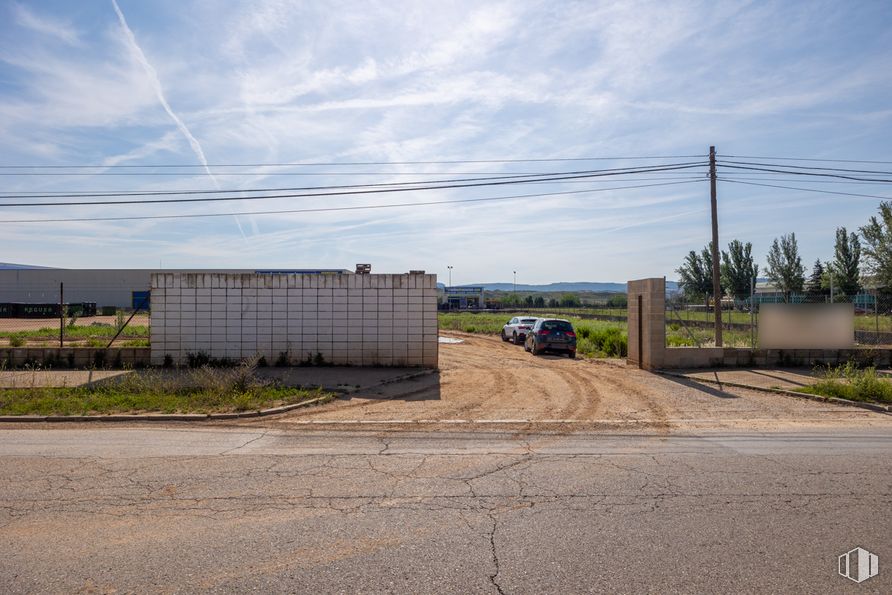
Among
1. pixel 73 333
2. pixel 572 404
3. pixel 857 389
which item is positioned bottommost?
pixel 572 404

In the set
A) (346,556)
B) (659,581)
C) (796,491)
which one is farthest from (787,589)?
(346,556)

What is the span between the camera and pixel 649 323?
17.7 m

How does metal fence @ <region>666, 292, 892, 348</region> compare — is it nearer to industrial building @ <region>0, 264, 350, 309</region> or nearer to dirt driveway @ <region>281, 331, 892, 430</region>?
dirt driveway @ <region>281, 331, 892, 430</region>

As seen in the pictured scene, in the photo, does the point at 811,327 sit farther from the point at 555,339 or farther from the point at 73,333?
the point at 73,333

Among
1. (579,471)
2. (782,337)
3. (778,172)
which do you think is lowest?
(579,471)

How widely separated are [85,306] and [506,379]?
4797 centimetres

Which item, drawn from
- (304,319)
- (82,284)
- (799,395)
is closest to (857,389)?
(799,395)

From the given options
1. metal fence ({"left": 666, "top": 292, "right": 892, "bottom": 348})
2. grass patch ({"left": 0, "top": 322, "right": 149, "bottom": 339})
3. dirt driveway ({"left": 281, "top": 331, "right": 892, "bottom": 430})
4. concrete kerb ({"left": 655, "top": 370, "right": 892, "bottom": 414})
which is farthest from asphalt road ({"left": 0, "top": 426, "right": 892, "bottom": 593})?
grass patch ({"left": 0, "top": 322, "right": 149, "bottom": 339})

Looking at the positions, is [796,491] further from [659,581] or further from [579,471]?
[659,581]

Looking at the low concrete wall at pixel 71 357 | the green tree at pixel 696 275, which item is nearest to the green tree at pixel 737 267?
the green tree at pixel 696 275

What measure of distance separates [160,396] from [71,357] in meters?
6.71

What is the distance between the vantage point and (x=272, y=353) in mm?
17547

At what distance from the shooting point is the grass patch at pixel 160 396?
11305 mm

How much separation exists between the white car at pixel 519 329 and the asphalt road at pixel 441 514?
2133cm
